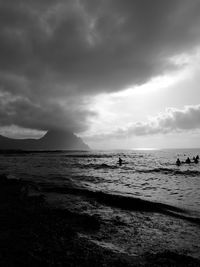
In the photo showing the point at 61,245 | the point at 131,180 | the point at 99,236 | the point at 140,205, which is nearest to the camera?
the point at 61,245

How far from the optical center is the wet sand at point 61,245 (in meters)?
5.95

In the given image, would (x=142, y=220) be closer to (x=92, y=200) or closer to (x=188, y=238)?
(x=188, y=238)

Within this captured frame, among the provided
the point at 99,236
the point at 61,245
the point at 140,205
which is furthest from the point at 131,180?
the point at 61,245

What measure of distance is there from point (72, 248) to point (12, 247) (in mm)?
1822

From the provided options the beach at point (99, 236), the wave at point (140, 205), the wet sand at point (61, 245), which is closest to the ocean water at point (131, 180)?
the wave at point (140, 205)

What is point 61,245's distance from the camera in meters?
6.91

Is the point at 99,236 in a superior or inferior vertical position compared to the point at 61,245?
inferior

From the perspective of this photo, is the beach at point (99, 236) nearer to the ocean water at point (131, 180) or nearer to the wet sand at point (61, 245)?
the wet sand at point (61, 245)

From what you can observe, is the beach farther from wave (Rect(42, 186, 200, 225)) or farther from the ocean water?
the ocean water

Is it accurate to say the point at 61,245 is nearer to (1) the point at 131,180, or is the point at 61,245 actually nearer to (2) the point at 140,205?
(2) the point at 140,205

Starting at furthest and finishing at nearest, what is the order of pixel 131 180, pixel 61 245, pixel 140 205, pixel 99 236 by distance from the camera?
pixel 131 180 < pixel 140 205 < pixel 99 236 < pixel 61 245

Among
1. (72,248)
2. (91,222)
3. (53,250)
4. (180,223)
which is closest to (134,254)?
(72,248)

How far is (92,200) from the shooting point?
51.9 feet

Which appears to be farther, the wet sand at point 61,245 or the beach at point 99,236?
the beach at point 99,236
